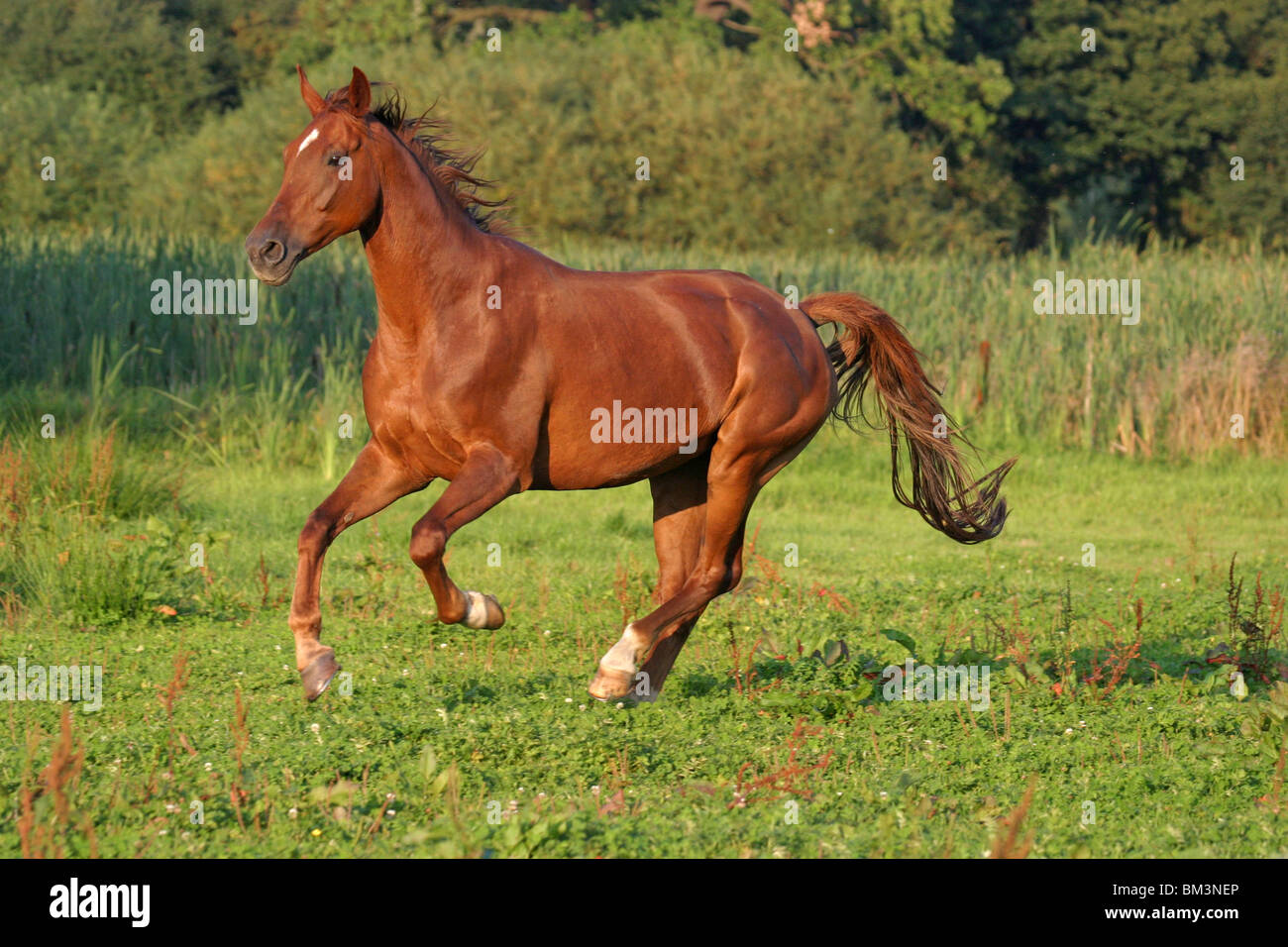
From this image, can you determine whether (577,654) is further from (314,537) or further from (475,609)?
(314,537)

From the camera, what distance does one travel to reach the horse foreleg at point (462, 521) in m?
5.68

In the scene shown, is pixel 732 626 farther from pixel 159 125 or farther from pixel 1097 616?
pixel 159 125

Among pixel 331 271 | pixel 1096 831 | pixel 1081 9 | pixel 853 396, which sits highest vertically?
pixel 1081 9

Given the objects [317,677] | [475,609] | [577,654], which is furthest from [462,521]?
[577,654]

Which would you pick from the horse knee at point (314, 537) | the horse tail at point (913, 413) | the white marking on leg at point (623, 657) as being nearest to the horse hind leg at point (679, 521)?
the white marking on leg at point (623, 657)

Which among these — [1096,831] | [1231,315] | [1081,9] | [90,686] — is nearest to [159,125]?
[1081,9]

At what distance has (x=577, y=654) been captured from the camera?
25.0 feet

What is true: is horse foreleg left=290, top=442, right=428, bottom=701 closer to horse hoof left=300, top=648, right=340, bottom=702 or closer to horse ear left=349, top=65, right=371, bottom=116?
horse hoof left=300, top=648, right=340, bottom=702

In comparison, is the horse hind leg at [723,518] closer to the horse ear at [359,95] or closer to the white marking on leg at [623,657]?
the white marking on leg at [623,657]

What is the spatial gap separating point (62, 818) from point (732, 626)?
4.21 m

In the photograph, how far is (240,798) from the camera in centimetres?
508

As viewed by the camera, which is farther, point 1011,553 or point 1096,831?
point 1011,553

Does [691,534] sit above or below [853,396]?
below
